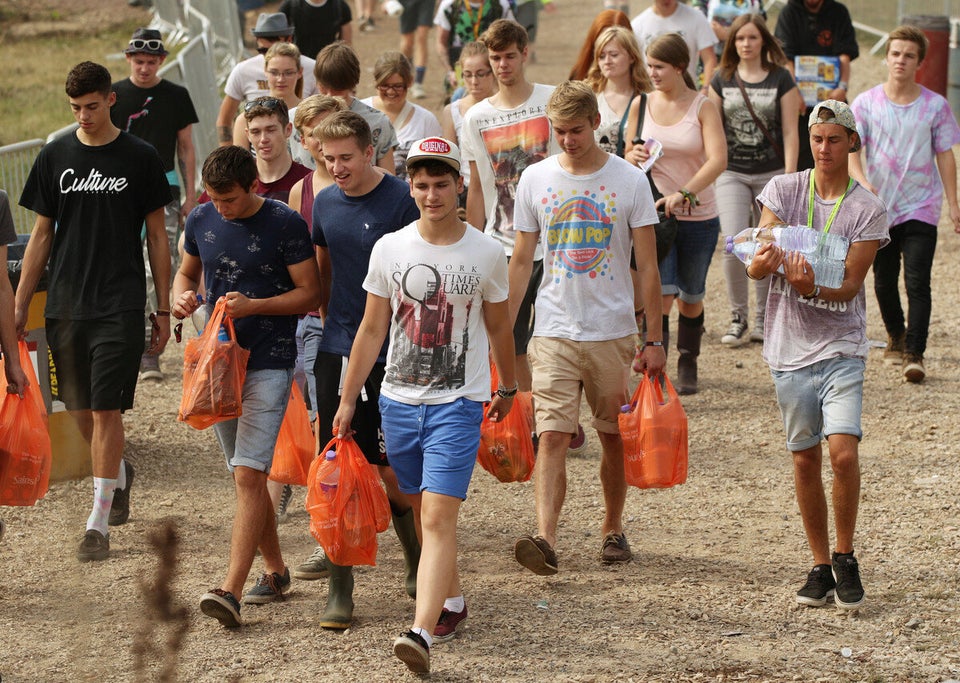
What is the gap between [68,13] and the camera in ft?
103

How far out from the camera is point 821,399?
228 inches

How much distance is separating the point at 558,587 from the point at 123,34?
2397 centimetres

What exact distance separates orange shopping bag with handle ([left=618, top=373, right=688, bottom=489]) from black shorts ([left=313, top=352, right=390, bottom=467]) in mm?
1129

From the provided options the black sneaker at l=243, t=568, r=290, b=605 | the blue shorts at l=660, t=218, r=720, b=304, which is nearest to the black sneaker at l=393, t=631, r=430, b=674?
the black sneaker at l=243, t=568, r=290, b=605

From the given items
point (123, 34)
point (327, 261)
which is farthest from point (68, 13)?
point (327, 261)

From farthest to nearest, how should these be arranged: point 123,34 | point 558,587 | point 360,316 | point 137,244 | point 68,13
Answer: point 68,13, point 123,34, point 137,244, point 558,587, point 360,316

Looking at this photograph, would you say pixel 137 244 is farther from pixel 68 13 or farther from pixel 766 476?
pixel 68 13

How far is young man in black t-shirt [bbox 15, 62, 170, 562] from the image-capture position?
21.9ft

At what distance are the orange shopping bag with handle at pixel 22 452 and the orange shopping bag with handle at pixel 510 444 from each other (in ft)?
6.19

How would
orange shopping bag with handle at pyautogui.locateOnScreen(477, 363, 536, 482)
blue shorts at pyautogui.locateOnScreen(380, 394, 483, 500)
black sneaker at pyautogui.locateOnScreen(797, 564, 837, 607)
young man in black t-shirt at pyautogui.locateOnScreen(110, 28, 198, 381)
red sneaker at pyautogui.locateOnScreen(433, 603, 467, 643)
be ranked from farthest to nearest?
young man in black t-shirt at pyautogui.locateOnScreen(110, 28, 198, 381), orange shopping bag with handle at pyautogui.locateOnScreen(477, 363, 536, 482), black sneaker at pyautogui.locateOnScreen(797, 564, 837, 607), red sneaker at pyautogui.locateOnScreen(433, 603, 467, 643), blue shorts at pyautogui.locateOnScreen(380, 394, 483, 500)

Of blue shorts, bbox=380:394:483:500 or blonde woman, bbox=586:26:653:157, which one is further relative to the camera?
blonde woman, bbox=586:26:653:157

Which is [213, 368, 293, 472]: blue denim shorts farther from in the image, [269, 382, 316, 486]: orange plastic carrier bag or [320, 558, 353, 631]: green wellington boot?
[320, 558, 353, 631]: green wellington boot

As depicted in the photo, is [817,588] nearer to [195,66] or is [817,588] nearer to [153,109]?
[153,109]

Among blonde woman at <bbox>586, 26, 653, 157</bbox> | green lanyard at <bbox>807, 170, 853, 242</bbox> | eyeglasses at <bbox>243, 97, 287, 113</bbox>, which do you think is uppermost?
eyeglasses at <bbox>243, 97, 287, 113</bbox>
